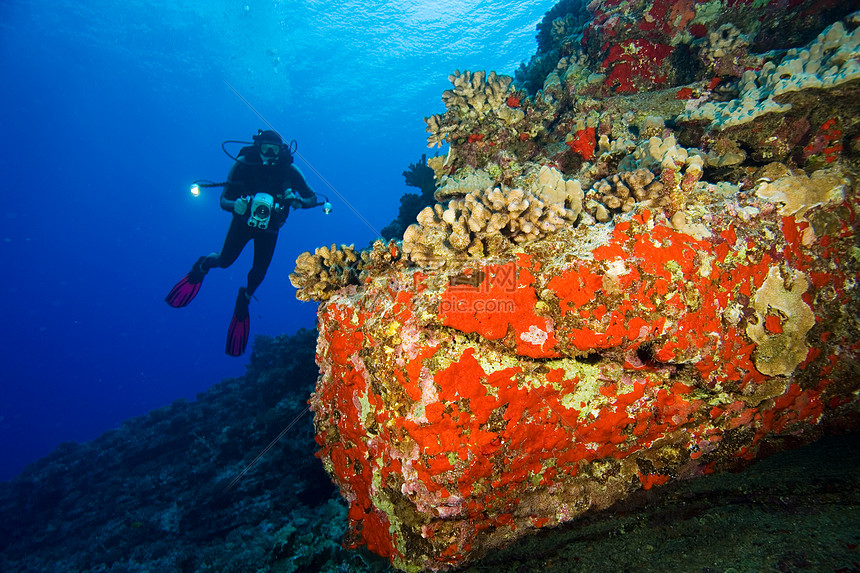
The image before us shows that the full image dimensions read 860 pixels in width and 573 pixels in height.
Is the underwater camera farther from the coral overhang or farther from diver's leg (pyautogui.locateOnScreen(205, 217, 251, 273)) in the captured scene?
the coral overhang

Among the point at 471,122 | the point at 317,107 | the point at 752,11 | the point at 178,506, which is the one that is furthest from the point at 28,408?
the point at 752,11

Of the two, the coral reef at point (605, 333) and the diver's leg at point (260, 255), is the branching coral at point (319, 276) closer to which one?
the coral reef at point (605, 333)

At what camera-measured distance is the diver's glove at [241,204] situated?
8.91m

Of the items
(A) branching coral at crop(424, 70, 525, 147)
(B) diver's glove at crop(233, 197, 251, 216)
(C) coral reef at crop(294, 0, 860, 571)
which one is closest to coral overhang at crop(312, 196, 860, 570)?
(C) coral reef at crop(294, 0, 860, 571)

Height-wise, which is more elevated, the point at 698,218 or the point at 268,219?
the point at 268,219

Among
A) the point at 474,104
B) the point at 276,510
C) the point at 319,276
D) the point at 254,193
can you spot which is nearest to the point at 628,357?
the point at 319,276

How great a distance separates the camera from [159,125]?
7194 cm

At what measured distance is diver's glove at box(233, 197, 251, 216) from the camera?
8.91 meters

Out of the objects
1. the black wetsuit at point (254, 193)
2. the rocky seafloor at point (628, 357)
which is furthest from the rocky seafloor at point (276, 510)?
the black wetsuit at point (254, 193)

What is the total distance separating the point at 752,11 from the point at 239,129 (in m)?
99.4

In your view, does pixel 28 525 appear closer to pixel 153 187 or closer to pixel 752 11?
pixel 752 11

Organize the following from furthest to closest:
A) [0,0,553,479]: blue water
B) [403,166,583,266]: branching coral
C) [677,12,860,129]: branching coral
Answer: [0,0,553,479]: blue water → [677,12,860,129]: branching coral → [403,166,583,266]: branching coral

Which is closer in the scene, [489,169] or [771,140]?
[771,140]

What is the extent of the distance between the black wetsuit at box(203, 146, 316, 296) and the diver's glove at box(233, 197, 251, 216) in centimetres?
12
